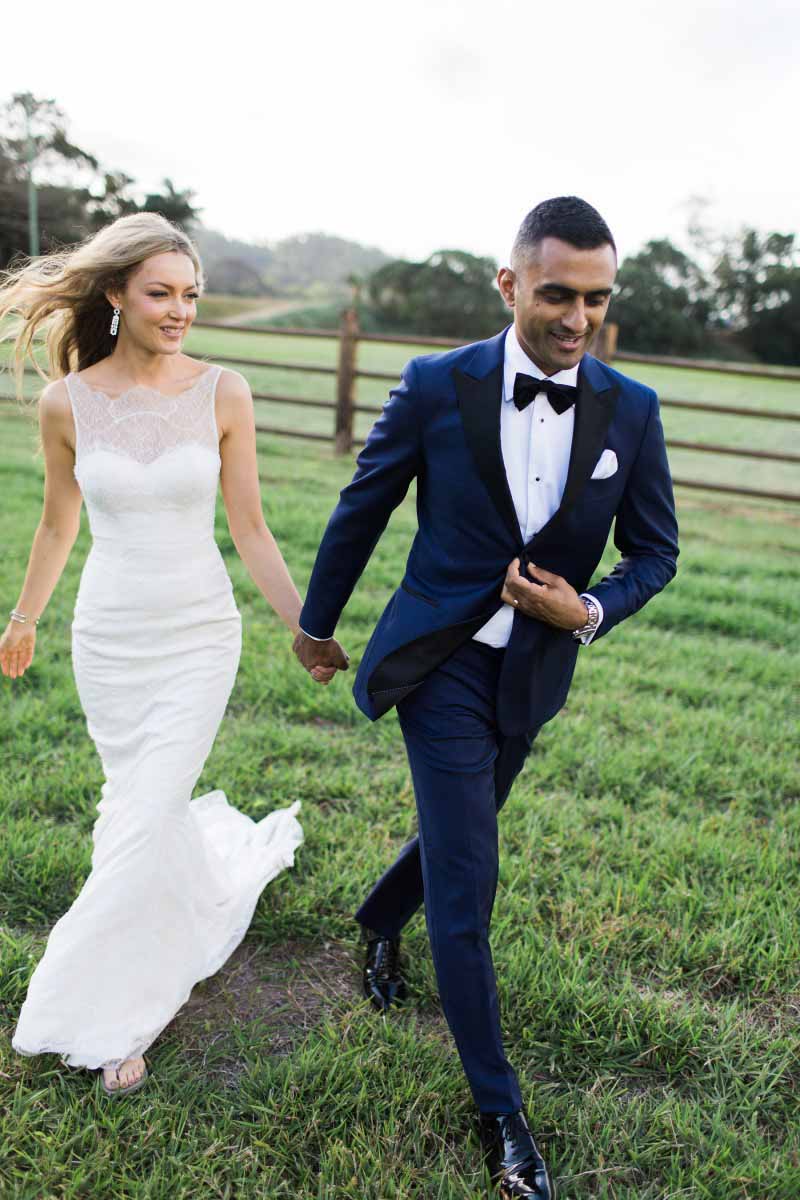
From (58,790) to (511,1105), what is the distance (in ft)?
7.35

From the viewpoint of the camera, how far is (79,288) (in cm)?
302

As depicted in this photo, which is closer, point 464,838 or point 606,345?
point 464,838

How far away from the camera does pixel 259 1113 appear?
2.52 m

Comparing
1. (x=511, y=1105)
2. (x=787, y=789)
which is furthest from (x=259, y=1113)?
(x=787, y=789)

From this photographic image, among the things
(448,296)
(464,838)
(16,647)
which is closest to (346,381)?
(16,647)

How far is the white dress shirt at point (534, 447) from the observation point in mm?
2447

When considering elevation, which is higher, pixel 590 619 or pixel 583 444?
pixel 583 444

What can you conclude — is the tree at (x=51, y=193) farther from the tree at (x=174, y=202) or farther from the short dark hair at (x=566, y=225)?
the short dark hair at (x=566, y=225)

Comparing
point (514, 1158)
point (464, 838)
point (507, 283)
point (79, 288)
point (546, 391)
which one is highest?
point (507, 283)

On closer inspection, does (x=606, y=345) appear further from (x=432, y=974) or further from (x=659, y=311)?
(x=659, y=311)

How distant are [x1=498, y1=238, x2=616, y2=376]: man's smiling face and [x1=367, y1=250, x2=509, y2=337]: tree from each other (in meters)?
49.7

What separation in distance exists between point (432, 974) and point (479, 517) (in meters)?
1.48

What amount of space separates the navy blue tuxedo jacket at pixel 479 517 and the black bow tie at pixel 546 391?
38mm

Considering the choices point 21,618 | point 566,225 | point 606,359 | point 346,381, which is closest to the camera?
point 566,225
